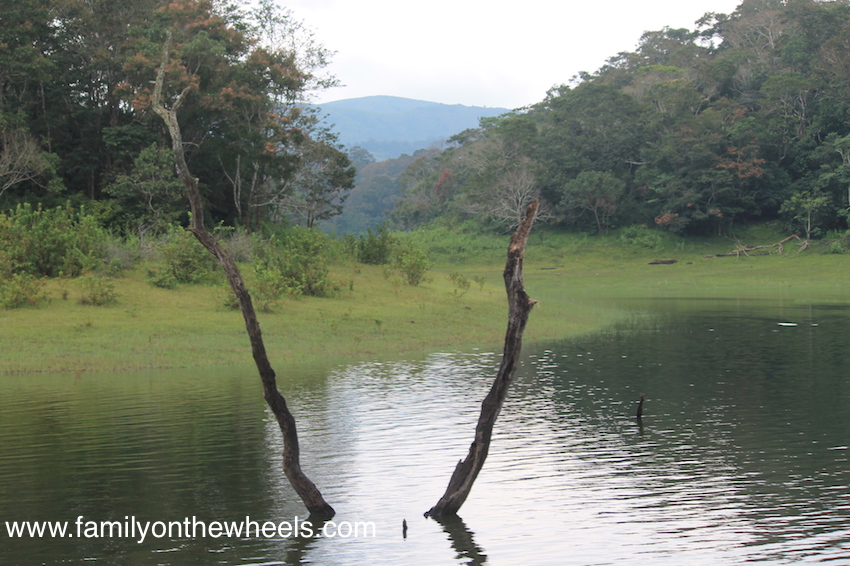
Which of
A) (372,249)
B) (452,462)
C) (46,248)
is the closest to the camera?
(452,462)

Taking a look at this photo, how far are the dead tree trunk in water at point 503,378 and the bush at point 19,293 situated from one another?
18365mm

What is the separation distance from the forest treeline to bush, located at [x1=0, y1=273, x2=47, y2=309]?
46729 millimetres

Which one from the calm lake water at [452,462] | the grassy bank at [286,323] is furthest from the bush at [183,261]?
the calm lake water at [452,462]

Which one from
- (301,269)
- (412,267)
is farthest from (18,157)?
(412,267)

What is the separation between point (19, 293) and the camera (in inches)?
949

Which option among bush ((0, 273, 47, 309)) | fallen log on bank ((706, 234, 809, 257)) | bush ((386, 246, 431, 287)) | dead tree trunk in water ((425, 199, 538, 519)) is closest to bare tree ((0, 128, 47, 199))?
bush ((0, 273, 47, 309))

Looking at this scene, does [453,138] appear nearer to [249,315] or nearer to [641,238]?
[641,238]

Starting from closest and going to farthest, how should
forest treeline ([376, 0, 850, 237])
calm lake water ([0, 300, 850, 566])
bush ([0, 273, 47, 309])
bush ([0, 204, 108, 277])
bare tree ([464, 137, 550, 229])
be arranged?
1. calm lake water ([0, 300, 850, 566])
2. bush ([0, 273, 47, 309])
3. bush ([0, 204, 108, 277])
4. forest treeline ([376, 0, 850, 237])
5. bare tree ([464, 137, 550, 229])

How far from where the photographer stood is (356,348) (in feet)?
79.4

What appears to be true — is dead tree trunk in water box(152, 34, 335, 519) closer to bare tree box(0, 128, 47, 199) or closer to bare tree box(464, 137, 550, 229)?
bare tree box(0, 128, 47, 199)

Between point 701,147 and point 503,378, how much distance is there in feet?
195

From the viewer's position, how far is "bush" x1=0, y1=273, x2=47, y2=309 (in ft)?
78.2

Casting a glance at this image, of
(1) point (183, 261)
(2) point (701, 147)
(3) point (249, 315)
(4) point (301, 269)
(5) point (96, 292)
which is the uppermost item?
(2) point (701, 147)

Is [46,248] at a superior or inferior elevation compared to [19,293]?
superior
